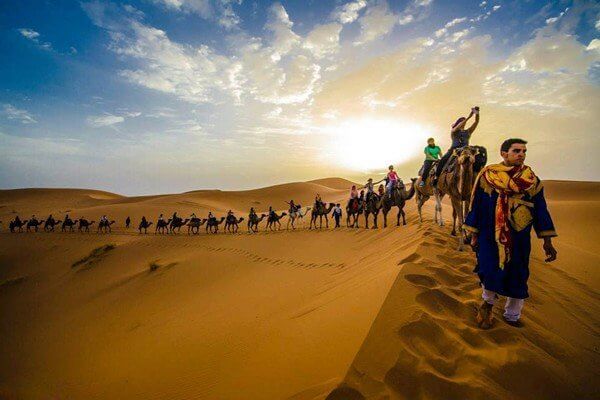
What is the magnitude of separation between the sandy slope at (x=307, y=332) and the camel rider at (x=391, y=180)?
111 inches

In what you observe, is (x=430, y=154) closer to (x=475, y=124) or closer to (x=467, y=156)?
(x=475, y=124)

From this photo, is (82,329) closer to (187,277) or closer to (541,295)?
(187,277)

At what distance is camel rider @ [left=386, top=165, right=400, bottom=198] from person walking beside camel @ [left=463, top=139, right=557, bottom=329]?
10172 mm

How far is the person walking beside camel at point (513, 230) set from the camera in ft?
10.5

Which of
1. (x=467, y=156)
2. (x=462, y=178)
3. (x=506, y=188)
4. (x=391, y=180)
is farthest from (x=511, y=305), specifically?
(x=391, y=180)

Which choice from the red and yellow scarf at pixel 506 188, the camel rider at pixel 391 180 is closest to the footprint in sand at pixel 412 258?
the red and yellow scarf at pixel 506 188

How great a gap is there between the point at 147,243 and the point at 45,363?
1287 cm

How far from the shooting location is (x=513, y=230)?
323cm

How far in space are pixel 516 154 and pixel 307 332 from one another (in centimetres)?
322

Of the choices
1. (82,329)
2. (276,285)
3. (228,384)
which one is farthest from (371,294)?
(82,329)

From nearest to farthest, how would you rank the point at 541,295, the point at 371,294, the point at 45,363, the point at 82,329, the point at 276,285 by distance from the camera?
1. the point at 371,294
2. the point at 541,295
3. the point at 45,363
4. the point at 276,285
5. the point at 82,329

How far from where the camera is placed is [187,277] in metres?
10.8

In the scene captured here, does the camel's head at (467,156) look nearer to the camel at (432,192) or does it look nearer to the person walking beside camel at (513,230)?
the camel at (432,192)

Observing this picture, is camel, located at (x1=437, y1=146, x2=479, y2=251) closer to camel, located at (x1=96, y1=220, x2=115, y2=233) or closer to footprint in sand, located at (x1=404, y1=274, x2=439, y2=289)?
footprint in sand, located at (x1=404, y1=274, x2=439, y2=289)
